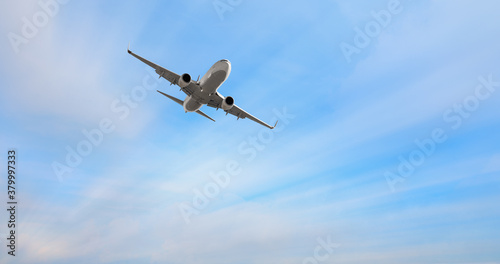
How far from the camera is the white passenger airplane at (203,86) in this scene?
47.2 m

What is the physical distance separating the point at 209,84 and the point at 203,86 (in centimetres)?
155

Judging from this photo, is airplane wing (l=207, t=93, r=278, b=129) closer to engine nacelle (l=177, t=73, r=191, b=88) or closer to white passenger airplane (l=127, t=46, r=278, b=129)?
white passenger airplane (l=127, t=46, r=278, b=129)

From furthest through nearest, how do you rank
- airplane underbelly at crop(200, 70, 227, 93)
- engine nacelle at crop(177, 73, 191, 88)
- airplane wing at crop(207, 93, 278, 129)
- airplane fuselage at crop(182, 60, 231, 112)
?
airplane wing at crop(207, 93, 278, 129), engine nacelle at crop(177, 73, 191, 88), airplane underbelly at crop(200, 70, 227, 93), airplane fuselage at crop(182, 60, 231, 112)

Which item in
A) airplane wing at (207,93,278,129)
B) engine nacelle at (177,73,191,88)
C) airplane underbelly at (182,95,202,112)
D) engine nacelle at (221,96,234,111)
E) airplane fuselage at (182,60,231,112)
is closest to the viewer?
airplane fuselage at (182,60,231,112)

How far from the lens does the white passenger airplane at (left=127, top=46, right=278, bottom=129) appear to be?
47.2 meters

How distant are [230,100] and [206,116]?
875cm

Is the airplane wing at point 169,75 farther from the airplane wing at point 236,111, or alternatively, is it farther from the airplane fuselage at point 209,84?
the airplane wing at point 236,111

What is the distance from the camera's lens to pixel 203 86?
168 ft

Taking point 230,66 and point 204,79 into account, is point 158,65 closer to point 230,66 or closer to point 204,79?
point 204,79

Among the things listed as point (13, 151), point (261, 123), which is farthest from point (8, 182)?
point (261, 123)

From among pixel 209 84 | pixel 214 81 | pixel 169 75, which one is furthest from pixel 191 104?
pixel 214 81

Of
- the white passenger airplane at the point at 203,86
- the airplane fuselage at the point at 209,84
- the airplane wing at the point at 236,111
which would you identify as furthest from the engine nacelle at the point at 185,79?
the airplane wing at the point at 236,111

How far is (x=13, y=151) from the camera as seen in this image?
41.6 meters

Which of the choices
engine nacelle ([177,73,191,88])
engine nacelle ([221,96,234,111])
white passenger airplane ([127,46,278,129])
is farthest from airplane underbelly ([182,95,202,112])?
engine nacelle ([221,96,234,111])
